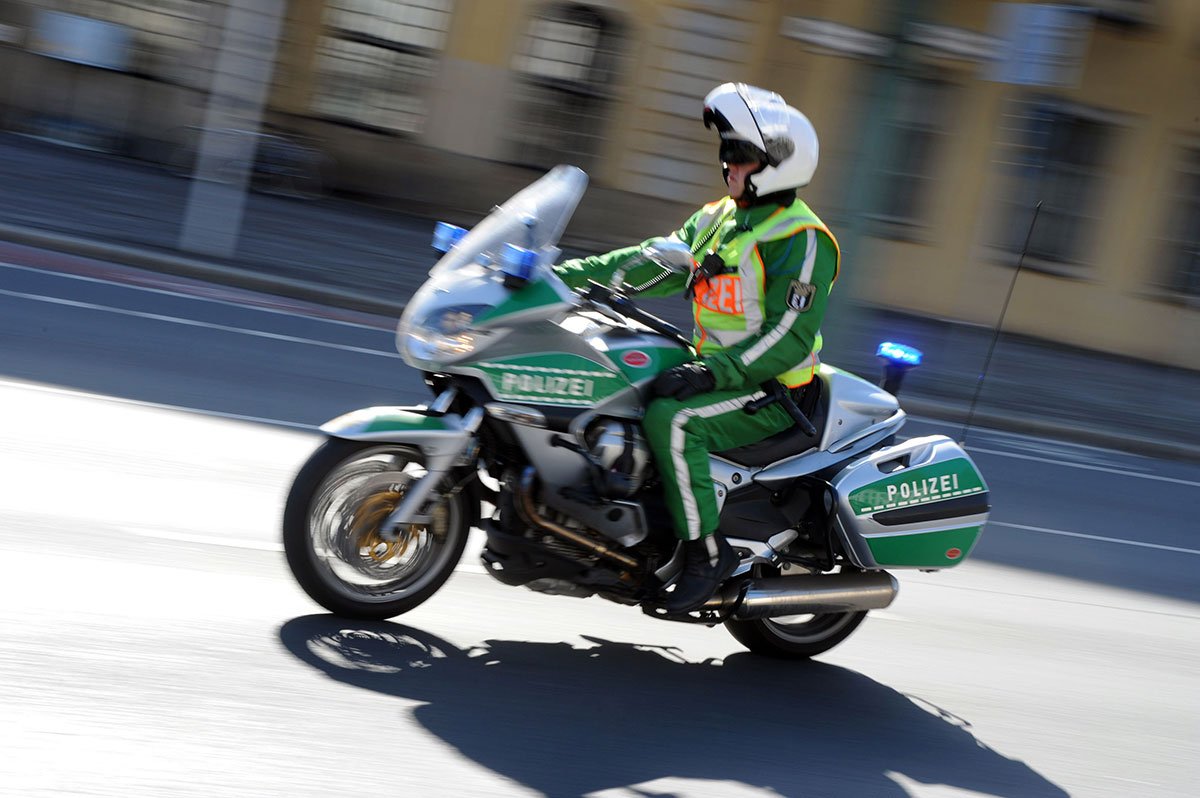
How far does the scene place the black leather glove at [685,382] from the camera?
4926mm

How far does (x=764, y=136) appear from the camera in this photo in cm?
492

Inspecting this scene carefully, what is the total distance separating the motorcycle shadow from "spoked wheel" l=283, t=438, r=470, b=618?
13 centimetres

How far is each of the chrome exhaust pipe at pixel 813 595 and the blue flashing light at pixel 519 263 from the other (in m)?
1.35

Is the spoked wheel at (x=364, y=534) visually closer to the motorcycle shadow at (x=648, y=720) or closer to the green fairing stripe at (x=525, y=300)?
the motorcycle shadow at (x=648, y=720)

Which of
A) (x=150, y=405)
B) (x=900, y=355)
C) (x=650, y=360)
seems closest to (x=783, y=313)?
(x=650, y=360)

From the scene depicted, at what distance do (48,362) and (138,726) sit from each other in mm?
4833

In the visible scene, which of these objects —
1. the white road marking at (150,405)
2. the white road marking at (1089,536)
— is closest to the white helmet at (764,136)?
the white road marking at (150,405)

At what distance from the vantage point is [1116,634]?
7.12m

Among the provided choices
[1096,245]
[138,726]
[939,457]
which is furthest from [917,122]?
[138,726]

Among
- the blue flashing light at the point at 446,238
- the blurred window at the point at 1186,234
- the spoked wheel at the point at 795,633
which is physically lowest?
the spoked wheel at the point at 795,633

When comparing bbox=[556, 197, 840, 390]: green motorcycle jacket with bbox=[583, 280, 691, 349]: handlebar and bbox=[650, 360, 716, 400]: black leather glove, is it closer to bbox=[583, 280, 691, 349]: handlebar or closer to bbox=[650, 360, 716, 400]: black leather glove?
bbox=[650, 360, 716, 400]: black leather glove

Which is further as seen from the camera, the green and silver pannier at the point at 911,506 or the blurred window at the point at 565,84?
the blurred window at the point at 565,84

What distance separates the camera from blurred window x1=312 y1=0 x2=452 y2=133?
67.4 feet

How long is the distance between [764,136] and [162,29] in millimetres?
17199
